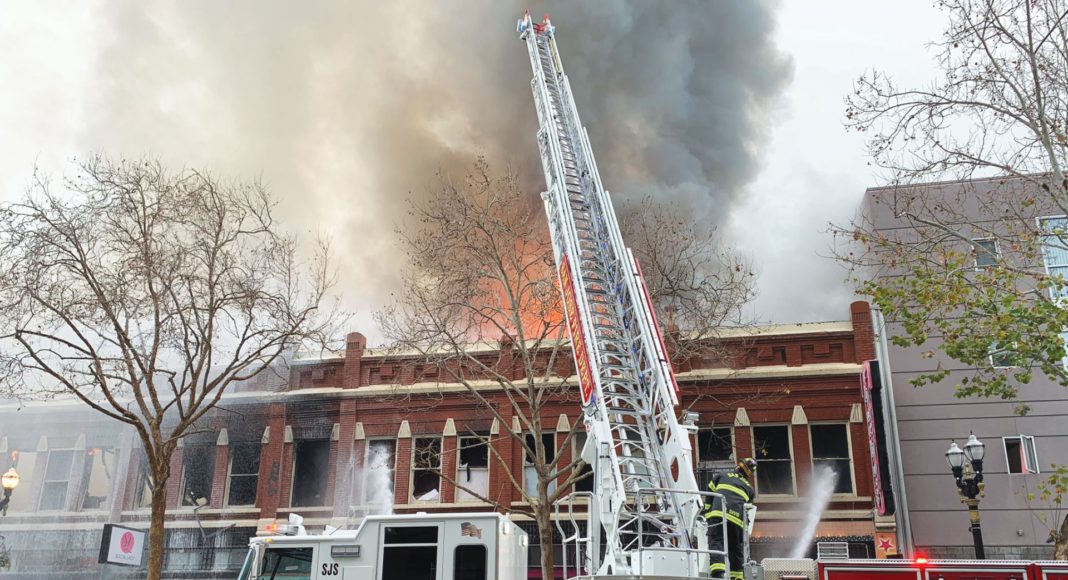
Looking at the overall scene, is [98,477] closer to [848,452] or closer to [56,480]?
[56,480]

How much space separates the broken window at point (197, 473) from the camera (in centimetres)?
2206

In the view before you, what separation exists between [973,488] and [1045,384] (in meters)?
6.48

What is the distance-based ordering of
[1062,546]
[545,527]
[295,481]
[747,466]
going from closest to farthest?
1. [747,466]
2. [1062,546]
3. [545,527]
4. [295,481]

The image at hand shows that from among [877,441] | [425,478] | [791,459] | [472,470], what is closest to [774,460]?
[791,459]

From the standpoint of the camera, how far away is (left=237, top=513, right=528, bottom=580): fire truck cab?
1030cm

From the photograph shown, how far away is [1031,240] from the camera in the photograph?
11852 mm

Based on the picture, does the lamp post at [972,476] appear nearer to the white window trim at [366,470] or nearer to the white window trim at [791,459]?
the white window trim at [791,459]

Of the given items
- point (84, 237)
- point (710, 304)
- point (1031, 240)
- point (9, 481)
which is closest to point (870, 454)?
point (710, 304)

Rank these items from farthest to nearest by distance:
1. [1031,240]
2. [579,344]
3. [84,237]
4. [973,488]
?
[84,237] → [973,488] → [1031,240] → [579,344]

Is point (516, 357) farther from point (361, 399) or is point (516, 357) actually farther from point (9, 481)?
point (9, 481)

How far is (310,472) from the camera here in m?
21.9

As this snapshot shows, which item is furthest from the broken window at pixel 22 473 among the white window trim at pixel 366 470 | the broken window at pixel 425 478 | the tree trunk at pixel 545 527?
the tree trunk at pixel 545 527

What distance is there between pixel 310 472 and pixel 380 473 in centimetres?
183

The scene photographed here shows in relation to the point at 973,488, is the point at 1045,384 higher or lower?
higher
